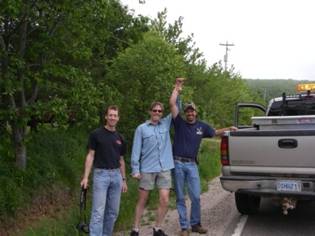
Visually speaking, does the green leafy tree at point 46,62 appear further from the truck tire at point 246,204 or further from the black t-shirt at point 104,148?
the truck tire at point 246,204

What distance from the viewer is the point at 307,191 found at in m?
7.34

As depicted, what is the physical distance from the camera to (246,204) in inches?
352

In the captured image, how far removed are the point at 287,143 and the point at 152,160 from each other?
1.85 meters

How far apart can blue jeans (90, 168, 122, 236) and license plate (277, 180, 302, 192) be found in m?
2.30

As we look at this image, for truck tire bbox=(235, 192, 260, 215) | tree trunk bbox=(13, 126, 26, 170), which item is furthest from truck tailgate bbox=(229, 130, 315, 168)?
tree trunk bbox=(13, 126, 26, 170)

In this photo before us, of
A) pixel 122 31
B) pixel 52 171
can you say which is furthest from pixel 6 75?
pixel 122 31

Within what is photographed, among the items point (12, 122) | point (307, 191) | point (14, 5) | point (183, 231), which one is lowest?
point (183, 231)

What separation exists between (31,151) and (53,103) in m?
2.63

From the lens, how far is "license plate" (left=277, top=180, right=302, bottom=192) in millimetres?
7383

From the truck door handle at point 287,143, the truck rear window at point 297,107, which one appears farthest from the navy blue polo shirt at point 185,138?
the truck rear window at point 297,107

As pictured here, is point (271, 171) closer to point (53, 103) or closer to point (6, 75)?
point (53, 103)

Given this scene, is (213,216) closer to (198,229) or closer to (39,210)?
(198,229)

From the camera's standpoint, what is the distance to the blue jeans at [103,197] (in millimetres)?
6340

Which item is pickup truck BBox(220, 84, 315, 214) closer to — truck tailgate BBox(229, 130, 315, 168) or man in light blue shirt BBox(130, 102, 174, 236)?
truck tailgate BBox(229, 130, 315, 168)
